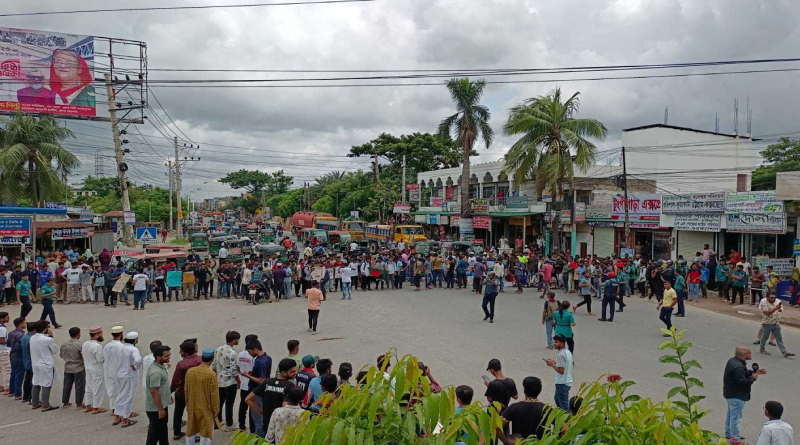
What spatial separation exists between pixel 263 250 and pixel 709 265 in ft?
77.1

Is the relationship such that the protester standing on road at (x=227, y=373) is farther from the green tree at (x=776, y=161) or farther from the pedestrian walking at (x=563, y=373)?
the green tree at (x=776, y=161)

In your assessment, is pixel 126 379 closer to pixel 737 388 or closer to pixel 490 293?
pixel 737 388

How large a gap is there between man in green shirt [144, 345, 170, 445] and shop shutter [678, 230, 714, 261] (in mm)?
25418

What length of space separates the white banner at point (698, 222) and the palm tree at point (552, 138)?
517cm

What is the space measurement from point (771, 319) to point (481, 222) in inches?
1145

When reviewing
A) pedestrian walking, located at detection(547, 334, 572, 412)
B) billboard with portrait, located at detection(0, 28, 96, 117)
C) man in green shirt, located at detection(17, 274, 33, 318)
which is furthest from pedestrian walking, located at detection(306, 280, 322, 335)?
billboard with portrait, located at detection(0, 28, 96, 117)

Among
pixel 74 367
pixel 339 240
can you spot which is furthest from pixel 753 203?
pixel 339 240

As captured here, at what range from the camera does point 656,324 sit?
→ 15797 mm

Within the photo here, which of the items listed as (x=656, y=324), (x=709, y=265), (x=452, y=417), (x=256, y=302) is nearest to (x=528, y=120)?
(x=709, y=265)

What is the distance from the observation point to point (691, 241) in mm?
26531

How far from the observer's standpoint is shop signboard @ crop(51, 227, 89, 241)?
30219 mm

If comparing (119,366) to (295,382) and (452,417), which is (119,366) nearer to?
(295,382)

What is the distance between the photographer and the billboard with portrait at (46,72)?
31828 millimetres

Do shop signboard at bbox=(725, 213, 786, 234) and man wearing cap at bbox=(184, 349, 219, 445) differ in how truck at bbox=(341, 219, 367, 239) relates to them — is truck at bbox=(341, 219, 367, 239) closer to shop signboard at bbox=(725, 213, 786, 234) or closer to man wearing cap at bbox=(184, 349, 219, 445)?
shop signboard at bbox=(725, 213, 786, 234)
